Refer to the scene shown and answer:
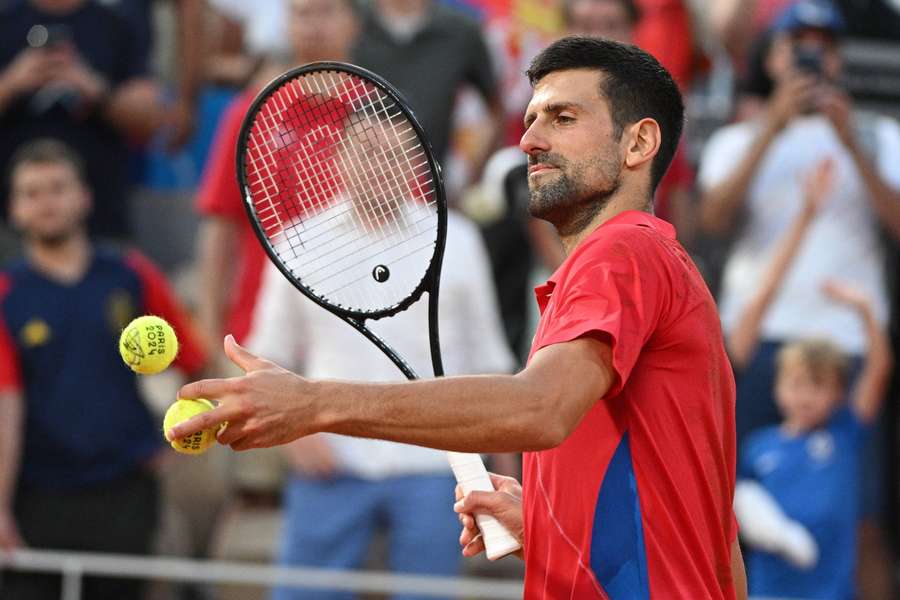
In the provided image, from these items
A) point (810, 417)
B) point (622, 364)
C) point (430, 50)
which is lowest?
point (810, 417)

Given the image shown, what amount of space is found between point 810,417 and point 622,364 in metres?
3.70

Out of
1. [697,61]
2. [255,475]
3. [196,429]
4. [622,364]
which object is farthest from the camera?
[697,61]

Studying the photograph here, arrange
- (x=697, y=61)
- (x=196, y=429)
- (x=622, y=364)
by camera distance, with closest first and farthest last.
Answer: (x=196, y=429) < (x=622, y=364) < (x=697, y=61)

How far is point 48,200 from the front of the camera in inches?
251

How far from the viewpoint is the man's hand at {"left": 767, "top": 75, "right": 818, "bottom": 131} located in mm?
6543

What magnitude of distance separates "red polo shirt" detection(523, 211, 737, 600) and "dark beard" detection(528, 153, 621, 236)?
3.3 inches

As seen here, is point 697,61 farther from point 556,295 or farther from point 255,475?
point 556,295

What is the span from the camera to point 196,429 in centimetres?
253

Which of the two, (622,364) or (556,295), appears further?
(556,295)

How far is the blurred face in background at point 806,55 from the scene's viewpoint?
21.7 feet

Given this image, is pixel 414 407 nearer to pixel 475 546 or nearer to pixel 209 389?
pixel 209 389

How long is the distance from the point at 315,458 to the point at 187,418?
329cm

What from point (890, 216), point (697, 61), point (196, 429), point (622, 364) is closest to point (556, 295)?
point (622, 364)

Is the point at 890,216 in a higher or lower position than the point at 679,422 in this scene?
higher
